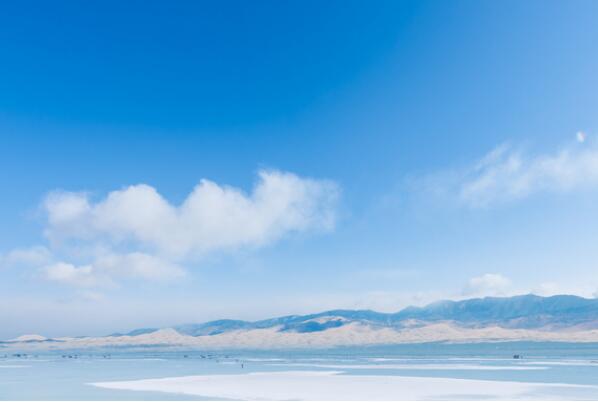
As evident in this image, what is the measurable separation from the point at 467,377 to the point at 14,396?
1642 inches

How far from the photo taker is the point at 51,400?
3684 cm

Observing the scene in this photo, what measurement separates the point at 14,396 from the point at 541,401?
3804 centimetres

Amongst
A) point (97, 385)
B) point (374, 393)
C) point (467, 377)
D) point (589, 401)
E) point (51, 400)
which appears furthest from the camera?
point (467, 377)

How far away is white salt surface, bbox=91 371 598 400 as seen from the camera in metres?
37.7

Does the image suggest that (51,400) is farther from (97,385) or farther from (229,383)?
(229,383)

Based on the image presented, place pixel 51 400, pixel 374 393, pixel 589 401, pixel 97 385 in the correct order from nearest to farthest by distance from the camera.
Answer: pixel 589 401
pixel 51 400
pixel 374 393
pixel 97 385

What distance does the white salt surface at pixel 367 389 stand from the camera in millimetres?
37656

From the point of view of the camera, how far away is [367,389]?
42.3m

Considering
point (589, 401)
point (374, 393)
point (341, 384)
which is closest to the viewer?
point (589, 401)

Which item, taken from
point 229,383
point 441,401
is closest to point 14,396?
point 229,383

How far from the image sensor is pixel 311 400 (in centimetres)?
3544

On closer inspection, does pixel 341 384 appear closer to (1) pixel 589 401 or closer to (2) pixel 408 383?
(2) pixel 408 383

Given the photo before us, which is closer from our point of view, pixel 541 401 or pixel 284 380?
pixel 541 401

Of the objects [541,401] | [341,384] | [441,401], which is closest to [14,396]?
[341,384]
